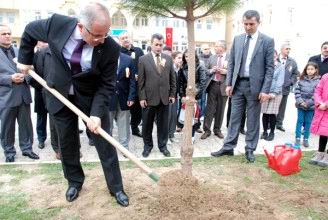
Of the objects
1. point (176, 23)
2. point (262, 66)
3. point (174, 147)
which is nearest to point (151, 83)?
point (174, 147)

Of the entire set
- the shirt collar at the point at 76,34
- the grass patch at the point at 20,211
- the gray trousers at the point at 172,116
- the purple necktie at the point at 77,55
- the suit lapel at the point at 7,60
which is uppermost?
the shirt collar at the point at 76,34

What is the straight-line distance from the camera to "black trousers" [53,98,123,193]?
3.77m

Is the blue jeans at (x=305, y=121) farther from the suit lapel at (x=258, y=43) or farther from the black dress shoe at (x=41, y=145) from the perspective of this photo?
the black dress shoe at (x=41, y=145)

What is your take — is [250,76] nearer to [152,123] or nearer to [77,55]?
[152,123]

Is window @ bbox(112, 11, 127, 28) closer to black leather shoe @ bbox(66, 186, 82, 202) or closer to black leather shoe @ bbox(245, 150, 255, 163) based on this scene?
black leather shoe @ bbox(245, 150, 255, 163)

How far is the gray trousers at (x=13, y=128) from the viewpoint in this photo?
5305 mm

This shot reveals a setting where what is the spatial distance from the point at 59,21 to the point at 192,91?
Result: 1587 millimetres

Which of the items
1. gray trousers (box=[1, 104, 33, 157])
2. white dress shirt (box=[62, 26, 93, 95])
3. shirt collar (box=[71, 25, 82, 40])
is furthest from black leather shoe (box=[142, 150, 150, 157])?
shirt collar (box=[71, 25, 82, 40])

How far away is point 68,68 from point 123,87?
92.4 inches

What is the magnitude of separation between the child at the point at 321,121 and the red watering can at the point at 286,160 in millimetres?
608

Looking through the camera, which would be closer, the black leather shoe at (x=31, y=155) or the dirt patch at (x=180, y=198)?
the dirt patch at (x=180, y=198)

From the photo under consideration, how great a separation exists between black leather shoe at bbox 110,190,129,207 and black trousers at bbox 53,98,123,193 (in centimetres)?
5

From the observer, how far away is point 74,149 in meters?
3.95

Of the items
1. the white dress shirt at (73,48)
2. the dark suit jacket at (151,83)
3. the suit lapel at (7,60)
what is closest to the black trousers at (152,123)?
the dark suit jacket at (151,83)
